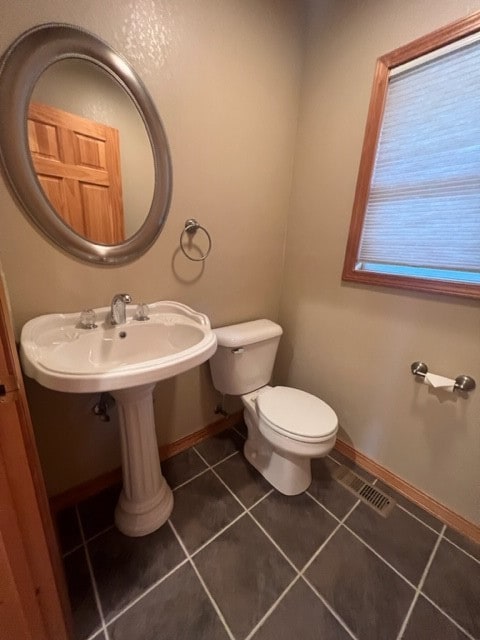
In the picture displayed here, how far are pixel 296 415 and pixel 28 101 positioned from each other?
1518 mm

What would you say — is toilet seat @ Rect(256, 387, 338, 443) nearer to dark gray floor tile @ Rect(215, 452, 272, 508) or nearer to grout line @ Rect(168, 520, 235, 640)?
dark gray floor tile @ Rect(215, 452, 272, 508)

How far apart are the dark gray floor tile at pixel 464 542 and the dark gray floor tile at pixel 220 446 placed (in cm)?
103

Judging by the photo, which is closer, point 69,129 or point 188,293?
point 69,129

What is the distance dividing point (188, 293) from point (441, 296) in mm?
1118

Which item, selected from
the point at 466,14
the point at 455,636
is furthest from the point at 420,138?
the point at 455,636

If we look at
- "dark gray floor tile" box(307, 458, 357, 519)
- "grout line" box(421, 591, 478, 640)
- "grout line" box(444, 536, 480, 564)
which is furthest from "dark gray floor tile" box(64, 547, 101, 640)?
"grout line" box(444, 536, 480, 564)

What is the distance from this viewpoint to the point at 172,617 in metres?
0.86

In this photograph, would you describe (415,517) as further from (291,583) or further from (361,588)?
(291,583)

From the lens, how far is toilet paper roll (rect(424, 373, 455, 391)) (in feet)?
3.53

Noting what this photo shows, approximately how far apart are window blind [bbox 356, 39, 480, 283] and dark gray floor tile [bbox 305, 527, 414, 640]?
1.18m

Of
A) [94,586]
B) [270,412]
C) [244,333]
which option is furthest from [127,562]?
[244,333]

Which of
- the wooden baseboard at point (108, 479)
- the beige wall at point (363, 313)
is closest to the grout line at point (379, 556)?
the beige wall at point (363, 313)

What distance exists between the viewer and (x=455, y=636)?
85 cm

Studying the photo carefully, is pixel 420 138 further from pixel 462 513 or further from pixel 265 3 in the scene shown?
pixel 462 513
